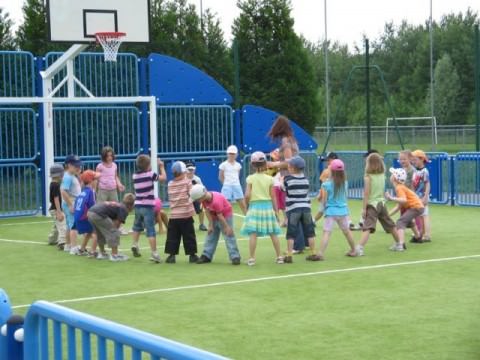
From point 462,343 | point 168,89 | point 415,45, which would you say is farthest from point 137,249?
point 415,45

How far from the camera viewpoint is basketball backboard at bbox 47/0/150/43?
18.9 m

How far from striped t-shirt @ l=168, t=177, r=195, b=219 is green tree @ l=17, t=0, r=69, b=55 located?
16.1m

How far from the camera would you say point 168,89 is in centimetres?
2392

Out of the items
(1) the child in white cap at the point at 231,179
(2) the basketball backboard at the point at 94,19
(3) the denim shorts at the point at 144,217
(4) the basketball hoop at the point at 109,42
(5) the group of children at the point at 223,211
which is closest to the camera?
(5) the group of children at the point at 223,211

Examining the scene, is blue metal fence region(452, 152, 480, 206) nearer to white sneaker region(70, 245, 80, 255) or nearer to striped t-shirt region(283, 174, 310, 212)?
striped t-shirt region(283, 174, 310, 212)

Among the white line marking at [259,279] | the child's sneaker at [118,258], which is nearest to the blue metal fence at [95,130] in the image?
the child's sneaker at [118,258]

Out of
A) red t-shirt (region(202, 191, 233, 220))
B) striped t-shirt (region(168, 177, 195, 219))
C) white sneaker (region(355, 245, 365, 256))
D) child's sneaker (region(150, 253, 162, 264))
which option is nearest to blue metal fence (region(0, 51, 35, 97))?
striped t-shirt (region(168, 177, 195, 219))

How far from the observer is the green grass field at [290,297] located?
823cm

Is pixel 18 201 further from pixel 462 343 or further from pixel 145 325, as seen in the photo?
pixel 462 343

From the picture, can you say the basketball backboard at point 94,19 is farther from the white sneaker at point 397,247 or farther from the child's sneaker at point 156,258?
the white sneaker at point 397,247

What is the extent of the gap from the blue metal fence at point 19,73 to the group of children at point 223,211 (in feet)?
22.0

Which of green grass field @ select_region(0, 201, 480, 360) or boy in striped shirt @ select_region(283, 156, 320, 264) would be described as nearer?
green grass field @ select_region(0, 201, 480, 360)

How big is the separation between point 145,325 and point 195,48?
24.5 m

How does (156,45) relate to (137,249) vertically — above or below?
above
